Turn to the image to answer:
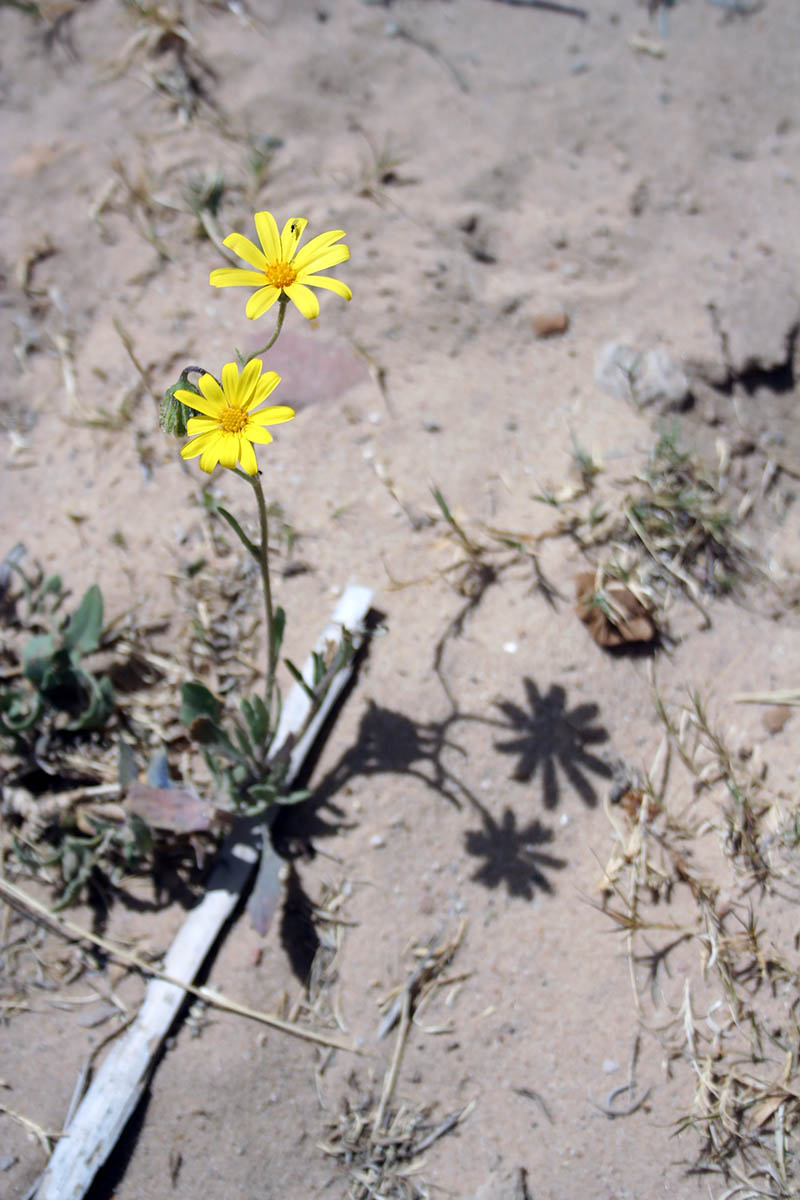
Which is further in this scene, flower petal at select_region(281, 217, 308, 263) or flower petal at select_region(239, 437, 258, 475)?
flower petal at select_region(281, 217, 308, 263)

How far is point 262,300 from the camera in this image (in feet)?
6.04

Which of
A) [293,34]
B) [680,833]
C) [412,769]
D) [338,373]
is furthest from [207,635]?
[293,34]

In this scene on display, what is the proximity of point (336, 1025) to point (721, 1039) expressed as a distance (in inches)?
38.4

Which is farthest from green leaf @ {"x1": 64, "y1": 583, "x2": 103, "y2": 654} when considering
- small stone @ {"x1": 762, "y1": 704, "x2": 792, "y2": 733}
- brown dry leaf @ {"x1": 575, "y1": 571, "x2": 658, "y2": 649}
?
small stone @ {"x1": 762, "y1": 704, "x2": 792, "y2": 733}

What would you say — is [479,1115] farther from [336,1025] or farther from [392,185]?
[392,185]

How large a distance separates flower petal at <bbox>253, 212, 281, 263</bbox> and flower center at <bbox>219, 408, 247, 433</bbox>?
0.39 metres

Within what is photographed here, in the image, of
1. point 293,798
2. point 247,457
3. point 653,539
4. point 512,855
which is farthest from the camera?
point 653,539

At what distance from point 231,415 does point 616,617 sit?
52.0 inches

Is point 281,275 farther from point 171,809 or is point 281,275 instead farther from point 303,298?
point 171,809

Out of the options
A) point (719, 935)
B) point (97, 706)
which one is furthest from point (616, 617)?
point (97, 706)

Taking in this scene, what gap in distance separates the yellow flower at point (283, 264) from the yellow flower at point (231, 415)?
15 cm

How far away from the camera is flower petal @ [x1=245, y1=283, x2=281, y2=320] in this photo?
5.90ft

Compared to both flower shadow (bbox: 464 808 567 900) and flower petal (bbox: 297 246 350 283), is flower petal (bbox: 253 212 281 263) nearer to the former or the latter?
flower petal (bbox: 297 246 350 283)

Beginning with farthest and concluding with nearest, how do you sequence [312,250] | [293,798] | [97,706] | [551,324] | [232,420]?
[551,324] → [97,706] → [293,798] → [312,250] → [232,420]
